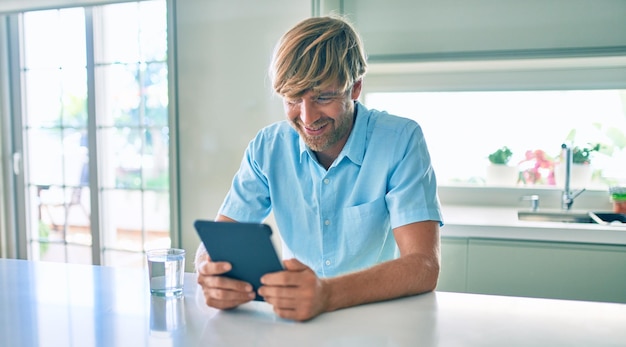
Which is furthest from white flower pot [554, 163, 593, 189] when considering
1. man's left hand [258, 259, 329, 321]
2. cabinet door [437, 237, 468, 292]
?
man's left hand [258, 259, 329, 321]

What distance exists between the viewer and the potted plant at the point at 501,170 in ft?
9.24

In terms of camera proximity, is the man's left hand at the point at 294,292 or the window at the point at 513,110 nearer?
the man's left hand at the point at 294,292

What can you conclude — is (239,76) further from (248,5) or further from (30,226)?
(30,226)

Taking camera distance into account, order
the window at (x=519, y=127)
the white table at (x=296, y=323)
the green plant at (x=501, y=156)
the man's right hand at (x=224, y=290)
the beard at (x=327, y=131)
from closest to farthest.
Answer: the white table at (x=296, y=323), the man's right hand at (x=224, y=290), the beard at (x=327, y=131), the window at (x=519, y=127), the green plant at (x=501, y=156)

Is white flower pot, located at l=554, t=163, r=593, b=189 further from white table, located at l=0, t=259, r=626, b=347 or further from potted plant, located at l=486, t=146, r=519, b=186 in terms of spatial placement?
white table, located at l=0, t=259, r=626, b=347

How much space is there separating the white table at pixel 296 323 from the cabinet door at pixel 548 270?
1.17 m

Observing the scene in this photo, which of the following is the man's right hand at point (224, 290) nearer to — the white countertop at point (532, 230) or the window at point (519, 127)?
the white countertop at point (532, 230)

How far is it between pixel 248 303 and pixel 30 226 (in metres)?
3.22

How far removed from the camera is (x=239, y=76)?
279 cm

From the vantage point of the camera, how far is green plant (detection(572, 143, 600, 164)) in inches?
105

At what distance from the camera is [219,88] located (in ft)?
9.29

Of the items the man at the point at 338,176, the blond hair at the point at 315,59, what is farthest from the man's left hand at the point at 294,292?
the blond hair at the point at 315,59

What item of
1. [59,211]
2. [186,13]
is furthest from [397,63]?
[59,211]

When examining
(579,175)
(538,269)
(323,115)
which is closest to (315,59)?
(323,115)
